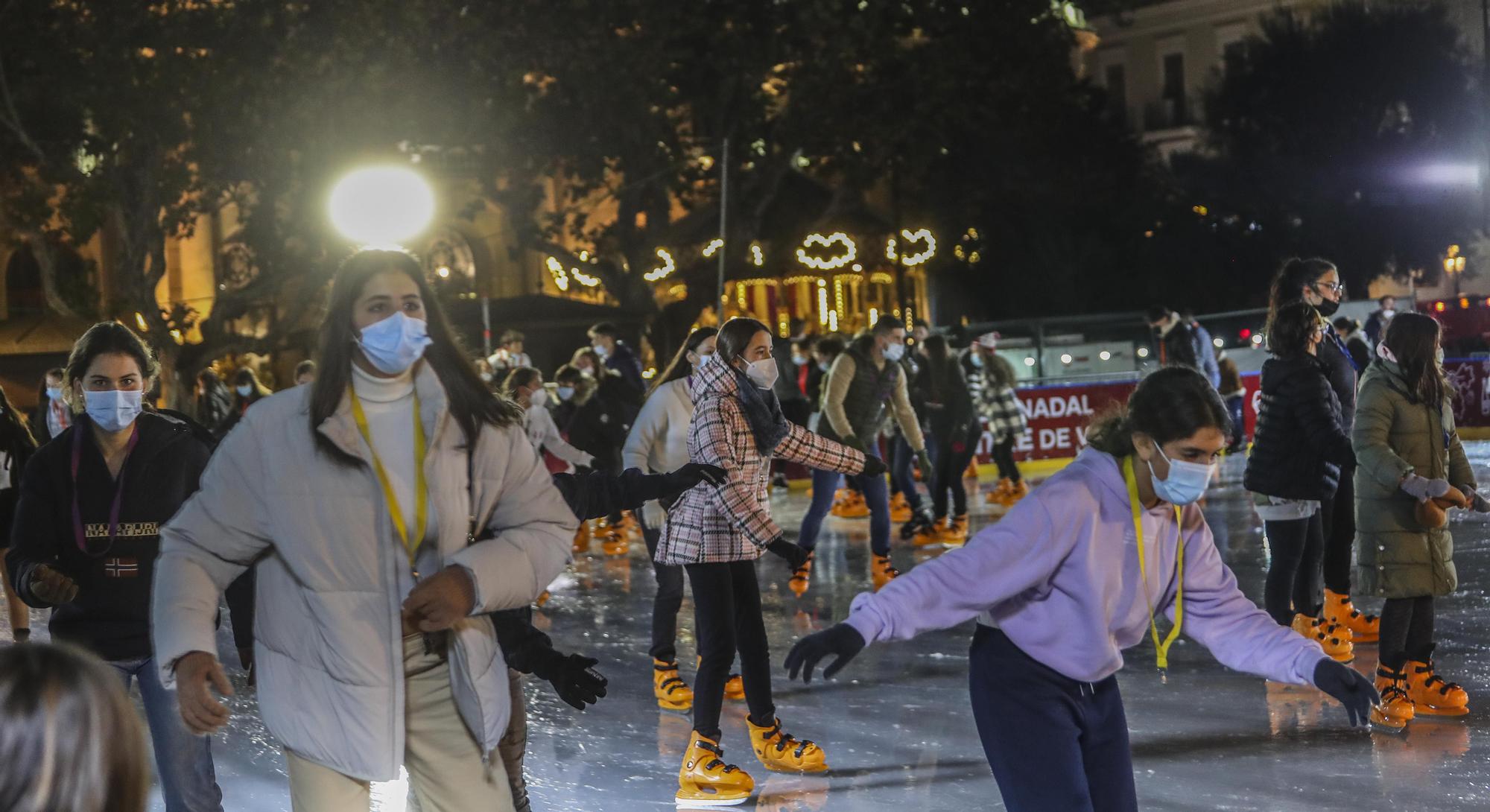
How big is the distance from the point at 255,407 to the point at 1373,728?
4.99 meters

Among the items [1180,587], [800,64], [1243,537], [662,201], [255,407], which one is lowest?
[1243,537]

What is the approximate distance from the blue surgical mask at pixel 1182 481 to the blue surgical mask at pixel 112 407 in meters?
2.83

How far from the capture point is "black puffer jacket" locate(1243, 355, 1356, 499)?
304 inches

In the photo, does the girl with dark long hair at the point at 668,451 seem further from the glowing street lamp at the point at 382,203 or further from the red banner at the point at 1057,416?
the red banner at the point at 1057,416

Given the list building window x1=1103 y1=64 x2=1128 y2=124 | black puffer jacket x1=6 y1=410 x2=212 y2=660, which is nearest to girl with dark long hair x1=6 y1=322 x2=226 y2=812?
black puffer jacket x1=6 y1=410 x2=212 y2=660

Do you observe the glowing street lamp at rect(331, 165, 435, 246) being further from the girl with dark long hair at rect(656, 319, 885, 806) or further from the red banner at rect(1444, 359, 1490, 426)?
the red banner at rect(1444, 359, 1490, 426)

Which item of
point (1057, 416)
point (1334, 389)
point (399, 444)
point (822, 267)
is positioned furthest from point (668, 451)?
point (822, 267)

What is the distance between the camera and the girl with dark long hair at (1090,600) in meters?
3.77

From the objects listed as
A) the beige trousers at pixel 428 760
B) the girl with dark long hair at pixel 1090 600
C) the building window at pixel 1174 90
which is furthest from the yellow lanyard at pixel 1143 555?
the building window at pixel 1174 90

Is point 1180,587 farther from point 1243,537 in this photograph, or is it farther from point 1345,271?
point 1345,271

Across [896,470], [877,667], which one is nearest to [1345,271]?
[896,470]

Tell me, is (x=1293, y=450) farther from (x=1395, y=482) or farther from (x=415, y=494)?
(x=415, y=494)

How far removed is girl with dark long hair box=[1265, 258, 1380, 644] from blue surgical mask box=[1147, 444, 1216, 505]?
4172 millimetres

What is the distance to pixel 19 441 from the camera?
8.63 m
